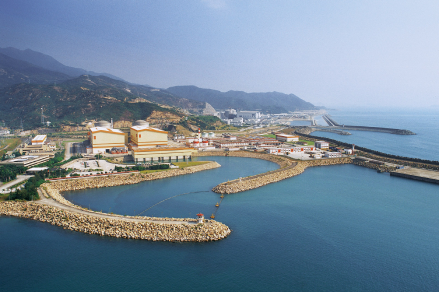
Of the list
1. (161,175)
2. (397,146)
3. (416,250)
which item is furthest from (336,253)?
→ (397,146)

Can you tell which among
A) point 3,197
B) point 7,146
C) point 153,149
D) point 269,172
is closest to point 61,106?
point 7,146

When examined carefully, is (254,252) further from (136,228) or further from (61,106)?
(61,106)

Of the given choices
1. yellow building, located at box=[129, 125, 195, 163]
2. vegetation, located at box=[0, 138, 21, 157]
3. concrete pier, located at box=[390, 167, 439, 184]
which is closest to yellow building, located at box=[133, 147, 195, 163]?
yellow building, located at box=[129, 125, 195, 163]

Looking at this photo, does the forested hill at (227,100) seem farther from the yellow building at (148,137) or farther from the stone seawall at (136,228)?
the stone seawall at (136,228)

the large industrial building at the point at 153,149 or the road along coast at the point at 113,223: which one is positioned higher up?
the large industrial building at the point at 153,149

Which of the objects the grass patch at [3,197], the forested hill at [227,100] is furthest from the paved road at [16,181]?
the forested hill at [227,100]

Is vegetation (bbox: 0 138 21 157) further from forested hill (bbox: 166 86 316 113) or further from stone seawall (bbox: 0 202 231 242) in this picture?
forested hill (bbox: 166 86 316 113)
